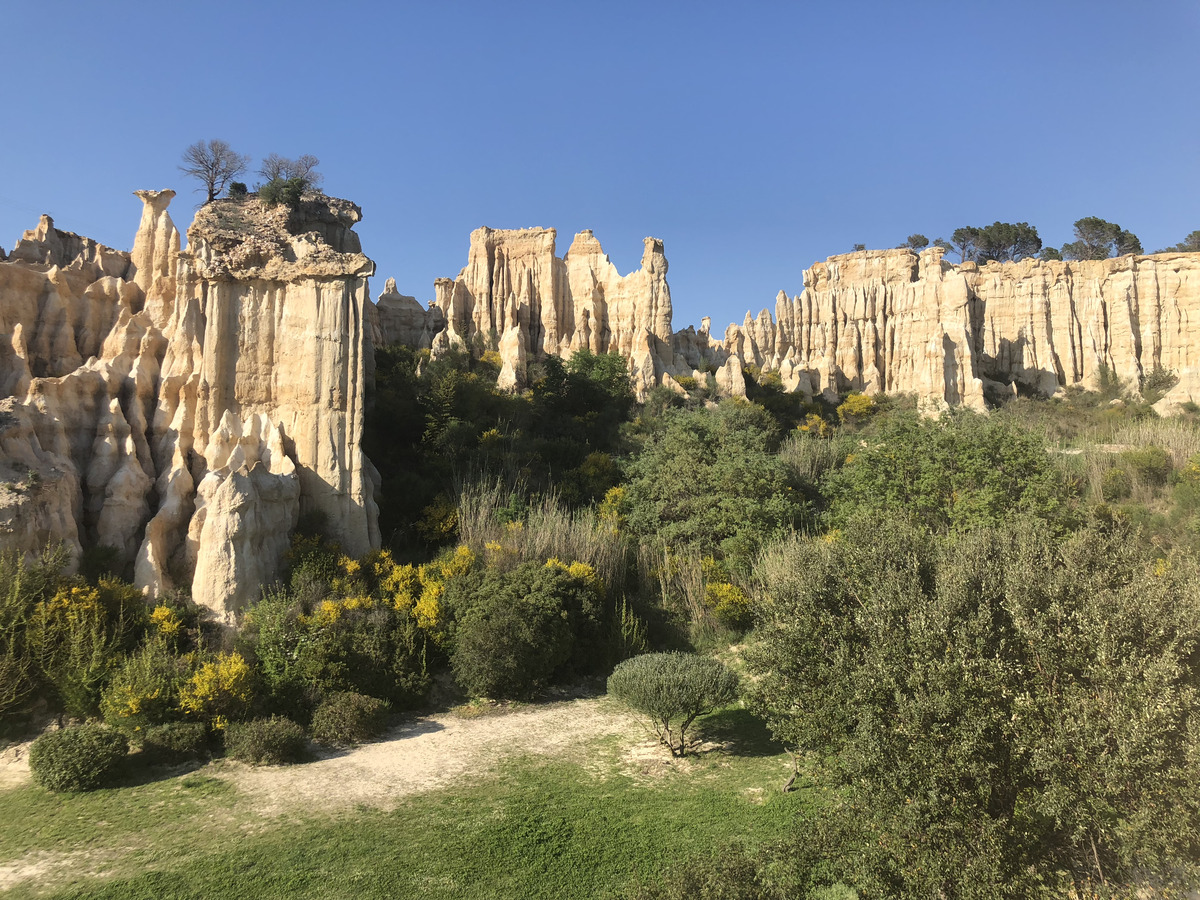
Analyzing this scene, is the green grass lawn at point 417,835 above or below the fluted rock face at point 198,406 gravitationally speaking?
below

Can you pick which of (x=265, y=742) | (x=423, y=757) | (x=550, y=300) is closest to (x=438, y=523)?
(x=423, y=757)

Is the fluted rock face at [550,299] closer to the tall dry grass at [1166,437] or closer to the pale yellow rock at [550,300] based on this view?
the pale yellow rock at [550,300]

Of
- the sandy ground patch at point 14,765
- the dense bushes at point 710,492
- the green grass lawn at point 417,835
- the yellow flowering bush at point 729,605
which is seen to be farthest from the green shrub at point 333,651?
the dense bushes at point 710,492

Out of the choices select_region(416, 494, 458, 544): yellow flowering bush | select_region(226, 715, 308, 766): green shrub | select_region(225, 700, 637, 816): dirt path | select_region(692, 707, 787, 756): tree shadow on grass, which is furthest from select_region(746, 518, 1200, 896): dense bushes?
select_region(416, 494, 458, 544): yellow flowering bush

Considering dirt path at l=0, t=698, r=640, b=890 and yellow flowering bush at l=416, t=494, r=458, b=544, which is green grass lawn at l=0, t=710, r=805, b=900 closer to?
dirt path at l=0, t=698, r=640, b=890

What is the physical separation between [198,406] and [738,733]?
1513 cm

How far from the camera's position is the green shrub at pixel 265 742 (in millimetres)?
12680

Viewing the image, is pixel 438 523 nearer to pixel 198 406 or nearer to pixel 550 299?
pixel 198 406

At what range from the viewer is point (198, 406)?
19.0 meters

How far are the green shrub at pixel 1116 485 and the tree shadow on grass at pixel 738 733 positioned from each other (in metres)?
21.2

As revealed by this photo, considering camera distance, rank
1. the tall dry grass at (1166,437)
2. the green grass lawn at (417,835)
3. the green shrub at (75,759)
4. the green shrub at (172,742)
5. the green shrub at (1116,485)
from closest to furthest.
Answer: the green grass lawn at (417,835), the green shrub at (75,759), the green shrub at (172,742), the green shrub at (1116,485), the tall dry grass at (1166,437)

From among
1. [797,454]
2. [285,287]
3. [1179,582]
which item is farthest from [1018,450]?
[285,287]

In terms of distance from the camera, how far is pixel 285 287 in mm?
20281

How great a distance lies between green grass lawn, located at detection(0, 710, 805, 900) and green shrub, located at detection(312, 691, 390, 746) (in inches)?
75.4
